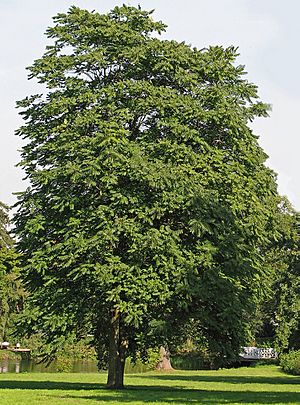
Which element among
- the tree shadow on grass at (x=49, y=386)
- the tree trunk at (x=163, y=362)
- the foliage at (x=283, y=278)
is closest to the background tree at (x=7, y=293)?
the tree trunk at (x=163, y=362)

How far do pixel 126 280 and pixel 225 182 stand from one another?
4.98 meters

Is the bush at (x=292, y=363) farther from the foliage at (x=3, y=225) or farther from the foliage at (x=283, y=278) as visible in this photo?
the foliage at (x=3, y=225)

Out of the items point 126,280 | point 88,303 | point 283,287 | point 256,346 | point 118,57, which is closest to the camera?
point 126,280

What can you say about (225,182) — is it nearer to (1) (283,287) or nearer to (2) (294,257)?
(2) (294,257)

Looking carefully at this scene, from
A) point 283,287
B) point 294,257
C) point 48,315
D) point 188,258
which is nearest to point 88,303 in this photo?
point 48,315

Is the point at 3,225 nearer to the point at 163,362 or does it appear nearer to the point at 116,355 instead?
the point at 163,362

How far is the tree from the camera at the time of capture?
885 inches

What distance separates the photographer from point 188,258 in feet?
74.5

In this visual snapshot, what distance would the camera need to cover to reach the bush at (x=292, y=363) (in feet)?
147

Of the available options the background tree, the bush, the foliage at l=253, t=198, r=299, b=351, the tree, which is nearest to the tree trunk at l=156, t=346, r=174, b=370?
the foliage at l=253, t=198, r=299, b=351

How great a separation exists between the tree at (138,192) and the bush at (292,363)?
2124 centimetres

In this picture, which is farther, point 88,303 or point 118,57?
point 118,57

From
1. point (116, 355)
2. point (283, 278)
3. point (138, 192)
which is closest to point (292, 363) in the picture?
point (283, 278)

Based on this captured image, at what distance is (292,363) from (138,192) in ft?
87.3
